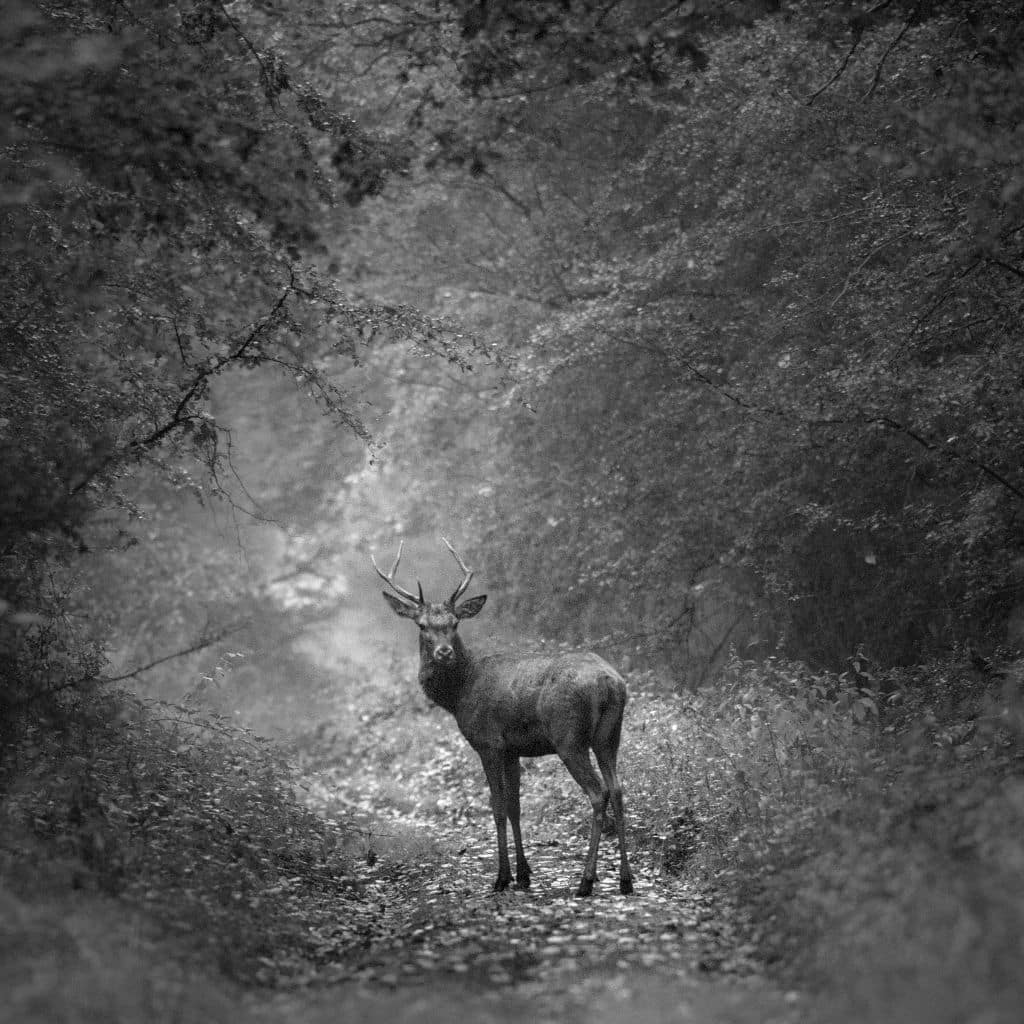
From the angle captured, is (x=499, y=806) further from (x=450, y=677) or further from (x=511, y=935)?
(x=511, y=935)

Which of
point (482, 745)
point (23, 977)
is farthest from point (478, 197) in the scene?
point (23, 977)

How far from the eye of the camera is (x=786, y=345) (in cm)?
1355

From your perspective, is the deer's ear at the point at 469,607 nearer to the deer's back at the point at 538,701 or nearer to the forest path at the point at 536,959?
the deer's back at the point at 538,701

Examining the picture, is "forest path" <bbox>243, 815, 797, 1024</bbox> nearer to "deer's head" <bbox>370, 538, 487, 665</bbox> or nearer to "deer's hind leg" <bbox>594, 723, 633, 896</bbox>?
"deer's hind leg" <bbox>594, 723, 633, 896</bbox>

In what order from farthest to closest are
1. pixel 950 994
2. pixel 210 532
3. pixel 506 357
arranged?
1. pixel 210 532
2. pixel 506 357
3. pixel 950 994

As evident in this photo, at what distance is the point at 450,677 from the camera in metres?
11.0

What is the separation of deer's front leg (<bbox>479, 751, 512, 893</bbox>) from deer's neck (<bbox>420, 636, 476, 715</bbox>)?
60cm

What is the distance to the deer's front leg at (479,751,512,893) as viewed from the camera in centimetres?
1001

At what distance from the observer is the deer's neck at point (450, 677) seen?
1088 cm

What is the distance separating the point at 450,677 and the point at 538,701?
45.7 inches

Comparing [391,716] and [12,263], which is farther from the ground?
[391,716]

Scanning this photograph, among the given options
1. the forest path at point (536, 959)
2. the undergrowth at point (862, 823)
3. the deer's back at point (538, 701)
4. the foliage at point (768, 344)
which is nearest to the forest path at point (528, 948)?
the forest path at point (536, 959)

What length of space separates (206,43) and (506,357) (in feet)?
15.8

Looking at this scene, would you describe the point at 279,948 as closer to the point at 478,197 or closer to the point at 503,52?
the point at 503,52
